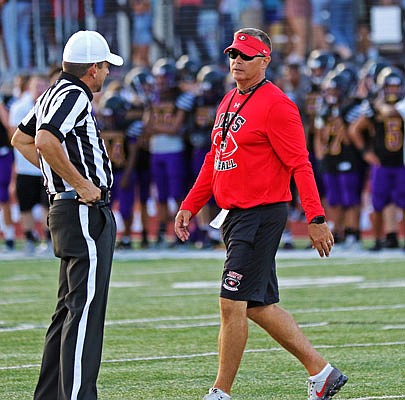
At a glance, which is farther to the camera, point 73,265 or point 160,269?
point 160,269

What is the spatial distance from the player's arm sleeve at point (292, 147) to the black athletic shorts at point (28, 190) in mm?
8904

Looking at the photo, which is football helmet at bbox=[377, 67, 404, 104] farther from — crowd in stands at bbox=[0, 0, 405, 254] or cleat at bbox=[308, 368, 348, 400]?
cleat at bbox=[308, 368, 348, 400]

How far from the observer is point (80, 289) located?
242 inches

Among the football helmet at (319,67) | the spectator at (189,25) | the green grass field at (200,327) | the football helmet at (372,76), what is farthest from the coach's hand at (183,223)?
the spectator at (189,25)

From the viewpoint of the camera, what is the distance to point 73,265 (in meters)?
6.19

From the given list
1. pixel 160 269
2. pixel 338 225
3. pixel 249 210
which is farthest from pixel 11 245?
pixel 249 210

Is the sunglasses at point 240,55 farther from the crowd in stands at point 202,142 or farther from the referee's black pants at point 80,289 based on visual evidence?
the crowd in stands at point 202,142

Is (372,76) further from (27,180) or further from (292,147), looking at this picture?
(292,147)

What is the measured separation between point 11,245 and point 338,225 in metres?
4.15

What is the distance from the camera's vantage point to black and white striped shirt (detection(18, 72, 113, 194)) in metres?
6.11

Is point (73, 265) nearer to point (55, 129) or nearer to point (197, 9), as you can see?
point (55, 129)

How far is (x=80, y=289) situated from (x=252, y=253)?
3.33 ft

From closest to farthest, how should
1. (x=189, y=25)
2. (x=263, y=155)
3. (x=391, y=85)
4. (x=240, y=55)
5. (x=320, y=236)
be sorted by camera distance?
1. (x=320, y=236)
2. (x=263, y=155)
3. (x=240, y=55)
4. (x=391, y=85)
5. (x=189, y=25)

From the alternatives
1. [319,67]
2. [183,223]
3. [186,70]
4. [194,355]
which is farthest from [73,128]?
[186,70]
